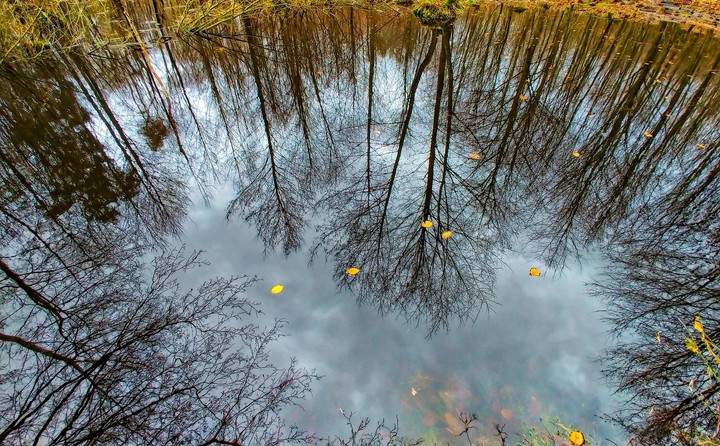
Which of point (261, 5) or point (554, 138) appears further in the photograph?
point (261, 5)

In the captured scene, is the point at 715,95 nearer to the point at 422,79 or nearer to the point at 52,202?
the point at 422,79

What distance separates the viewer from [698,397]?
91.3 inches

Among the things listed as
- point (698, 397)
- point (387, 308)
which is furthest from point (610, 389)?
point (387, 308)

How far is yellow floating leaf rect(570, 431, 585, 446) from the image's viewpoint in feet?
7.04

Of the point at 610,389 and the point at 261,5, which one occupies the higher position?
the point at 261,5

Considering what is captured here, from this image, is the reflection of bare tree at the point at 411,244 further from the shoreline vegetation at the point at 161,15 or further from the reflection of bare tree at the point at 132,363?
the shoreline vegetation at the point at 161,15

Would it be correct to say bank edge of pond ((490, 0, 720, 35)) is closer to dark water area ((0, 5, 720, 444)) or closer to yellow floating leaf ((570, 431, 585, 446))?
dark water area ((0, 5, 720, 444))

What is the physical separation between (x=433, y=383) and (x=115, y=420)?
7.27 feet

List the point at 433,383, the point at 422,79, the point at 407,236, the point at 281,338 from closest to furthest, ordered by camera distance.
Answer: the point at 433,383
the point at 281,338
the point at 407,236
the point at 422,79

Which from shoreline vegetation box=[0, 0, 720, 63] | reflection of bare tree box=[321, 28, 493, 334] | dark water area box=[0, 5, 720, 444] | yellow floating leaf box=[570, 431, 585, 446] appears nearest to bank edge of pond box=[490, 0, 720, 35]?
shoreline vegetation box=[0, 0, 720, 63]

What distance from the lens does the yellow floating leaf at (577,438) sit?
7.04 feet

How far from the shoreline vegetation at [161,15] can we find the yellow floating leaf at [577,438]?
10812 mm

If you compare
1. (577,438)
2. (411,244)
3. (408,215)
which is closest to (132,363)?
(411,244)

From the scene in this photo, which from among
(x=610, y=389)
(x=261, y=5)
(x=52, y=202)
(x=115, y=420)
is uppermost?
(x=261, y=5)
